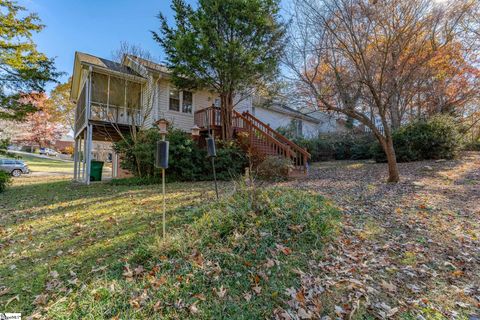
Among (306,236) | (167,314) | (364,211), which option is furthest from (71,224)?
(364,211)

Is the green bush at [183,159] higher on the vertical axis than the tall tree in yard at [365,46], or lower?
lower

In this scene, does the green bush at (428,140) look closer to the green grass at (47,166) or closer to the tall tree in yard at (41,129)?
the green grass at (47,166)

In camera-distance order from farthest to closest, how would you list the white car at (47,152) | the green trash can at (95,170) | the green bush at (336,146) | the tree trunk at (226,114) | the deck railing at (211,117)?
the white car at (47,152)
the green bush at (336,146)
the green trash can at (95,170)
the deck railing at (211,117)
the tree trunk at (226,114)

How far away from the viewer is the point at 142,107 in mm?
12141

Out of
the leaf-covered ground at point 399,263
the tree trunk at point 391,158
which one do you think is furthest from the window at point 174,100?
the tree trunk at point 391,158

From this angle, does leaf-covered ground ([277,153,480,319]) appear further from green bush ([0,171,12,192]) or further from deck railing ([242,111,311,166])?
green bush ([0,171,12,192])

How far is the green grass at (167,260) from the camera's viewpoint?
251 cm

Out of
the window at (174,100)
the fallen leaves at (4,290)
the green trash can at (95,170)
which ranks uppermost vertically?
the window at (174,100)

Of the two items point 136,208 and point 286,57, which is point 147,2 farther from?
point 136,208

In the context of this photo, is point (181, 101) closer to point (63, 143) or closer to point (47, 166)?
point (47, 166)

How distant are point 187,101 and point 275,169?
696 centimetres

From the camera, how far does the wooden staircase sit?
9828mm

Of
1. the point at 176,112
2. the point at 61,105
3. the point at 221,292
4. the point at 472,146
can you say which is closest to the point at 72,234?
the point at 221,292

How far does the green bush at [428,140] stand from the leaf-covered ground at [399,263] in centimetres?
580
